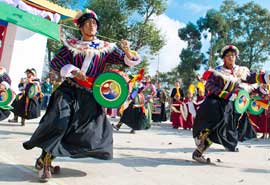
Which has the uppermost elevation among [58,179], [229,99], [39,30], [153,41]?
[153,41]

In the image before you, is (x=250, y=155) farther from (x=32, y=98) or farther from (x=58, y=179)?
(x=32, y=98)

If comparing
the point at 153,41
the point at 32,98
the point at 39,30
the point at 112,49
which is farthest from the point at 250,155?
the point at 153,41

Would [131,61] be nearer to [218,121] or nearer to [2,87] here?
[218,121]

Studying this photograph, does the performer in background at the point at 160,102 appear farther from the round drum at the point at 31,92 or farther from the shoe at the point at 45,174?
the shoe at the point at 45,174

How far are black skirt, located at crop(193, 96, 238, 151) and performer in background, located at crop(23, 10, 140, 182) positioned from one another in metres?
1.89

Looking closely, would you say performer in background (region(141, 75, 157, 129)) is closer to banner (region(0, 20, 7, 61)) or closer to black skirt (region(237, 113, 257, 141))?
black skirt (region(237, 113, 257, 141))

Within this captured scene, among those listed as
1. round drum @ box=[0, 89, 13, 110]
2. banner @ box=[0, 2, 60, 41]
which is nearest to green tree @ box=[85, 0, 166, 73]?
banner @ box=[0, 2, 60, 41]

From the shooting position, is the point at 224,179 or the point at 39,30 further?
the point at 39,30

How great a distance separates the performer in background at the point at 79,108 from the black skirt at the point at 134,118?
587 centimetres

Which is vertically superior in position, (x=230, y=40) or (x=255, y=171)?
(x=230, y=40)

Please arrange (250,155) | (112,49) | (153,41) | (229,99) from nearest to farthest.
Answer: (112,49), (229,99), (250,155), (153,41)

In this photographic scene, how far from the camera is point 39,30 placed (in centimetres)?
1603

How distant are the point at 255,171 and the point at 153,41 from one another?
25.0 metres

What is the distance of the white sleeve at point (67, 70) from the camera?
155 inches
